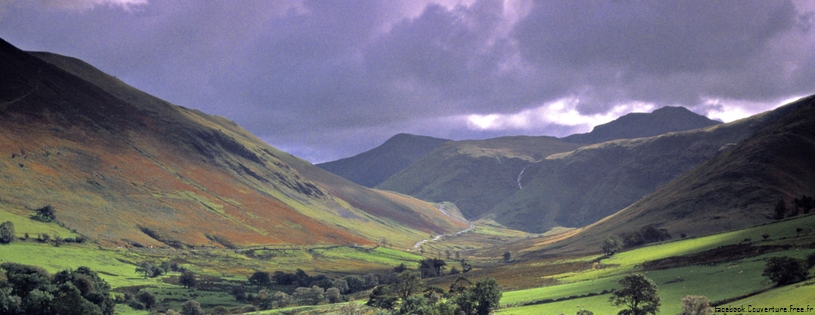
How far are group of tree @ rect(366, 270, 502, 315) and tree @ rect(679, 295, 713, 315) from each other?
29184 millimetres

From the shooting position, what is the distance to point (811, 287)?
139ft

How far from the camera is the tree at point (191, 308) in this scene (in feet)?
305

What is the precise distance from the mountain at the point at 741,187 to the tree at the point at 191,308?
114814 mm

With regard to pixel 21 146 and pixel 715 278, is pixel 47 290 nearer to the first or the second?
pixel 715 278

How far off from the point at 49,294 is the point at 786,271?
87975 millimetres

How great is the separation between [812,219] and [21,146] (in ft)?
646

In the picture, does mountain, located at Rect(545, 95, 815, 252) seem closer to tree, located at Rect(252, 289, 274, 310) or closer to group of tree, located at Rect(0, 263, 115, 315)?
tree, located at Rect(252, 289, 274, 310)

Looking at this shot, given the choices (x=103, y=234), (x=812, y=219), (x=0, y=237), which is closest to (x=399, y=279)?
(x=812, y=219)

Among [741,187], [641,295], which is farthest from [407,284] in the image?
[741,187]

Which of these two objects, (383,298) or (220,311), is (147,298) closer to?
(220,311)

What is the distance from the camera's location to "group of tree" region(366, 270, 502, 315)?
71250 millimetres

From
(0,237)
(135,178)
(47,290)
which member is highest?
(135,178)

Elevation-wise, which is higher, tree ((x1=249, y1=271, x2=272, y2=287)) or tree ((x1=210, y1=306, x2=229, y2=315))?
tree ((x1=249, y1=271, x2=272, y2=287))

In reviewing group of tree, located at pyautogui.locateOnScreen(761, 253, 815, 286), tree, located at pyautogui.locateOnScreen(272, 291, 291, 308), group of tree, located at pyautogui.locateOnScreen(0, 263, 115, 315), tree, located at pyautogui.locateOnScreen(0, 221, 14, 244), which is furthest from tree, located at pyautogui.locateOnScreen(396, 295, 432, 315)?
tree, located at pyautogui.locateOnScreen(0, 221, 14, 244)
